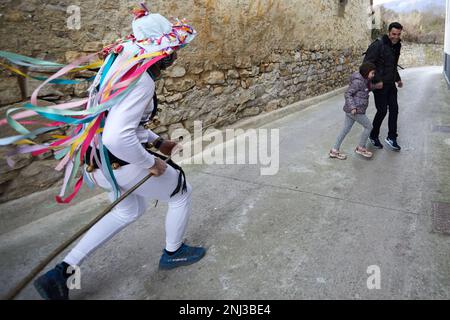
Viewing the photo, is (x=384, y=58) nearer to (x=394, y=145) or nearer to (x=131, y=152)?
(x=394, y=145)

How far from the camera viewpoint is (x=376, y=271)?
6.93 feet

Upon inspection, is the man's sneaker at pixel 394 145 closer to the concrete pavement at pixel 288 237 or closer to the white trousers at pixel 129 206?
the concrete pavement at pixel 288 237

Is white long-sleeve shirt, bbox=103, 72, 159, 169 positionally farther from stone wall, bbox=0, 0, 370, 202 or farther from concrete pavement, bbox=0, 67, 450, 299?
stone wall, bbox=0, 0, 370, 202

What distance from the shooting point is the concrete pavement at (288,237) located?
203 cm

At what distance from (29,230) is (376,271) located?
2870 millimetres

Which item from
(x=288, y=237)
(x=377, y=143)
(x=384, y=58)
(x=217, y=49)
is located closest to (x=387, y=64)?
(x=384, y=58)

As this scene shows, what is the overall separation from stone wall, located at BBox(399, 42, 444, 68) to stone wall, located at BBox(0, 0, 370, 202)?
17842 mm

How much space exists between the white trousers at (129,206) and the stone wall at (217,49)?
1.45 meters

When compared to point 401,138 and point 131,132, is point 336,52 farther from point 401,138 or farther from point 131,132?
point 131,132

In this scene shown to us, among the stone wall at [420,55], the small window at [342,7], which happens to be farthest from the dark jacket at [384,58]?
the stone wall at [420,55]

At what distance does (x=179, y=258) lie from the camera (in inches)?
86.4

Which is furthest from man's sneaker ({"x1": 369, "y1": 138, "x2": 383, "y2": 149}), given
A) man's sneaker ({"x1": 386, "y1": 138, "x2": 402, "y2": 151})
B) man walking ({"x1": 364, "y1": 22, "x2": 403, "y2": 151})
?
man walking ({"x1": 364, "y1": 22, "x2": 403, "y2": 151})

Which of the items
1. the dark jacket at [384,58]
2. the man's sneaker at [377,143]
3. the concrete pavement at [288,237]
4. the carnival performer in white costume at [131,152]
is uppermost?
the dark jacket at [384,58]

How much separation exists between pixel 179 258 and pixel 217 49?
12.1ft
